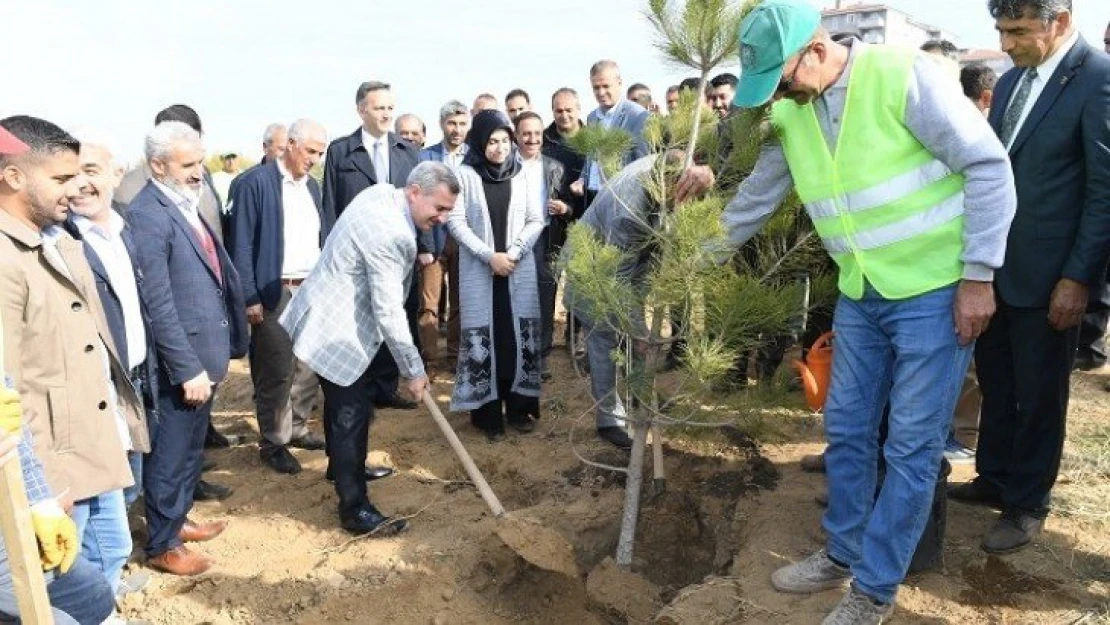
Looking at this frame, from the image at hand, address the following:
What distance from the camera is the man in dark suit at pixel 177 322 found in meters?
3.07

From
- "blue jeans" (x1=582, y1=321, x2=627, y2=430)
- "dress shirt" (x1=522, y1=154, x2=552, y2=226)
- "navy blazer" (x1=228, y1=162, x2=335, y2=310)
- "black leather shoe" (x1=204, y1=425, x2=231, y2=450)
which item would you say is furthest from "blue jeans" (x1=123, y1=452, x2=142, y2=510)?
"dress shirt" (x1=522, y1=154, x2=552, y2=226)

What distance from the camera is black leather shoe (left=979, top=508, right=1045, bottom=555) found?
2834 mm

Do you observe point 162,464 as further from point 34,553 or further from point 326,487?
point 34,553

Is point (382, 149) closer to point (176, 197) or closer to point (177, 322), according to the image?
point (176, 197)

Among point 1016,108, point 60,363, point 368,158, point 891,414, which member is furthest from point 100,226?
point 1016,108

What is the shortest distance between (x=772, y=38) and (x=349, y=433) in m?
2.40

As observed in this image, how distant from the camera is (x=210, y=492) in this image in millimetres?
3984

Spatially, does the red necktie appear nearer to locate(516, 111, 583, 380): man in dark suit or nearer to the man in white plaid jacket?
the man in white plaid jacket

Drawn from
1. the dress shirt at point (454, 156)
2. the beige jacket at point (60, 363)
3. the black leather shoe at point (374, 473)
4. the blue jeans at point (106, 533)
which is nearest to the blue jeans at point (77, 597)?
the beige jacket at point (60, 363)

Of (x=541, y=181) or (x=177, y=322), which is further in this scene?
(x=541, y=181)

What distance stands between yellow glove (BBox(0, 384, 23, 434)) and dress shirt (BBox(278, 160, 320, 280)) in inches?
105

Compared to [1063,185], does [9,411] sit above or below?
below

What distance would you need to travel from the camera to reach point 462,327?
4496mm

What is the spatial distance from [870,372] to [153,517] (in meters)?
2.83
